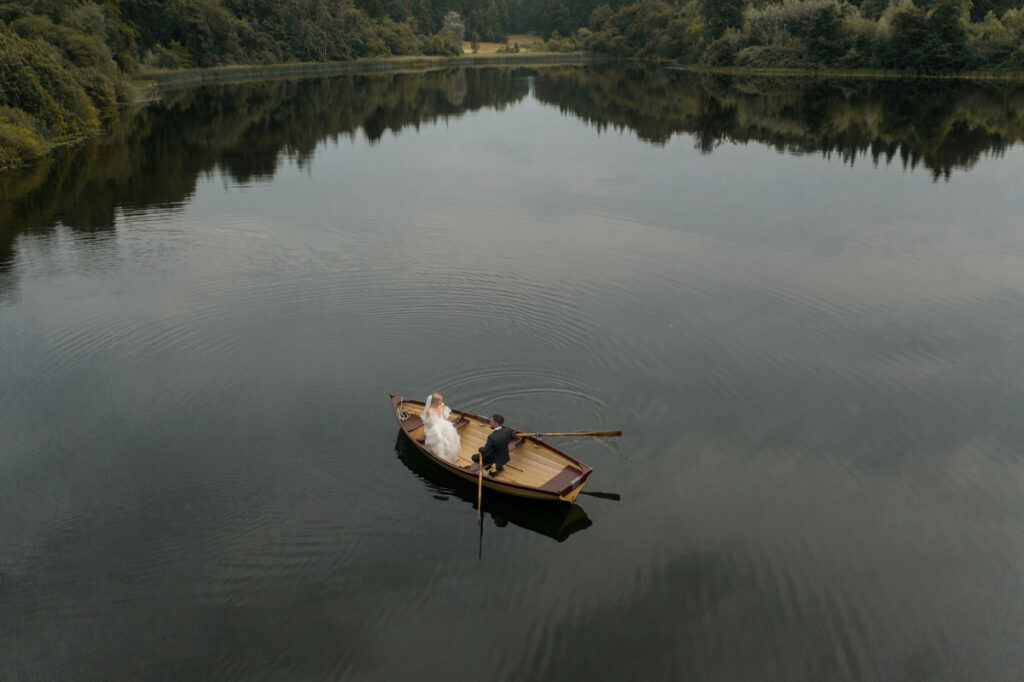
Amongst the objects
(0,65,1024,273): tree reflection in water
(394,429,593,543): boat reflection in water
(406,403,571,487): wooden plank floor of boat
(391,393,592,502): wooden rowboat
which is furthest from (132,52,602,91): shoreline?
(394,429,593,543): boat reflection in water

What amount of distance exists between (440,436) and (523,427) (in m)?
2.17

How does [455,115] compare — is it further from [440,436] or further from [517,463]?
[517,463]

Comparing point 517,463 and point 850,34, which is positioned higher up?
point 850,34

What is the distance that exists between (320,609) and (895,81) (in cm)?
8539

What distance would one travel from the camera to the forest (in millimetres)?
49156

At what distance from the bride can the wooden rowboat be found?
139 millimetres

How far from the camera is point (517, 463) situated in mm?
13961

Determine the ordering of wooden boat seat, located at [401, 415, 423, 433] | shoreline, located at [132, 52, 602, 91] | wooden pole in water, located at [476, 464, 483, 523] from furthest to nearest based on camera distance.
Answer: shoreline, located at [132, 52, 602, 91] → wooden boat seat, located at [401, 415, 423, 433] → wooden pole in water, located at [476, 464, 483, 523]

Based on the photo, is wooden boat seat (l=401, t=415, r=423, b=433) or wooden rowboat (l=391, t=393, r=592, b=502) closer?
wooden rowboat (l=391, t=393, r=592, b=502)

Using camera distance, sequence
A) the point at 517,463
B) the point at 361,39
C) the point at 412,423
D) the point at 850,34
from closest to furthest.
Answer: the point at 517,463
the point at 412,423
the point at 850,34
the point at 361,39

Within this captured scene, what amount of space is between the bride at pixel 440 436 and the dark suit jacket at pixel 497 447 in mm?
760

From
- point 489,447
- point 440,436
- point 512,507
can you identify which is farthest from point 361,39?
point 512,507

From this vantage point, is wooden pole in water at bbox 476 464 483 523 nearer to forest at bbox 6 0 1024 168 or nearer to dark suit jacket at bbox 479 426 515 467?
dark suit jacket at bbox 479 426 515 467

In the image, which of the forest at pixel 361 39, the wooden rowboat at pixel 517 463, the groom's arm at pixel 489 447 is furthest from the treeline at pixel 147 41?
the groom's arm at pixel 489 447
